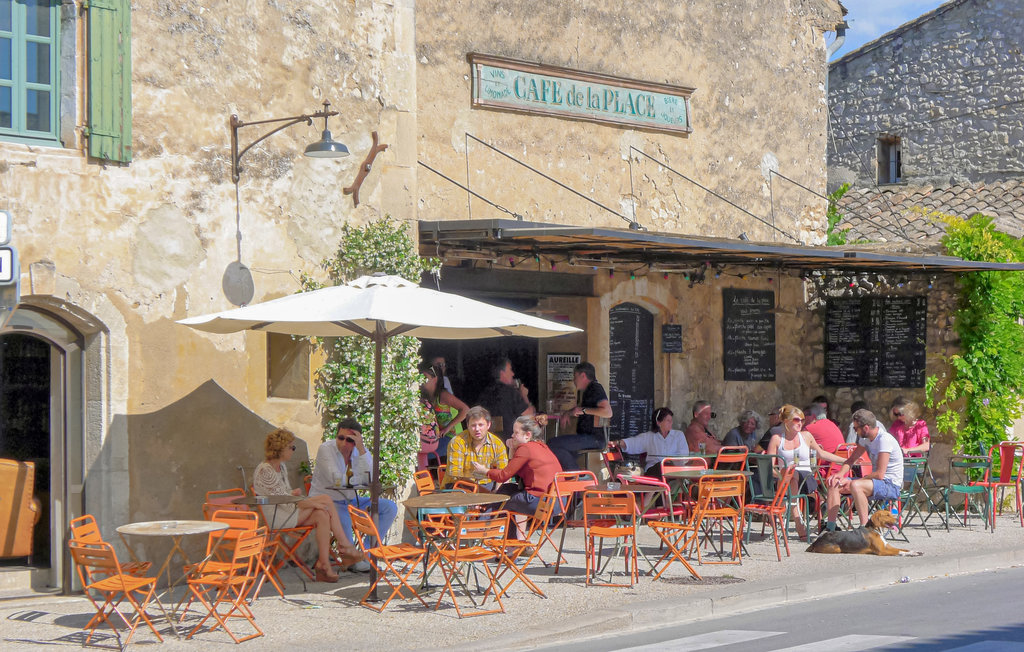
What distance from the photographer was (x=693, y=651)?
7516 millimetres

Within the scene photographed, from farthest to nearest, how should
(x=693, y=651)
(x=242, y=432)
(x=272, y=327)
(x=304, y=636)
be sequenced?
1. (x=242, y=432)
2. (x=272, y=327)
3. (x=304, y=636)
4. (x=693, y=651)

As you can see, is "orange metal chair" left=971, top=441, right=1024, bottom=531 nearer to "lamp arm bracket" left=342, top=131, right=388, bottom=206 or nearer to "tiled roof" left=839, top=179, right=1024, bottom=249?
"tiled roof" left=839, top=179, right=1024, bottom=249

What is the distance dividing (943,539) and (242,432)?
21.5 ft

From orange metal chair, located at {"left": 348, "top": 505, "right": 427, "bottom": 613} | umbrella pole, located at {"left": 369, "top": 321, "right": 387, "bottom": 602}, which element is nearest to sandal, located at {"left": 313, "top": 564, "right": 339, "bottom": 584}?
orange metal chair, located at {"left": 348, "top": 505, "right": 427, "bottom": 613}

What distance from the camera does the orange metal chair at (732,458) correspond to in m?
12.1

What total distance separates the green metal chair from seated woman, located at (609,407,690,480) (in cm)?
267

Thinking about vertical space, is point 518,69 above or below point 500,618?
above

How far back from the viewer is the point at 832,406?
16.3 meters

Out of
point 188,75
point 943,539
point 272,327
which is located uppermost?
point 188,75

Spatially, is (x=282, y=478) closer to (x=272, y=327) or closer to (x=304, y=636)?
(x=272, y=327)

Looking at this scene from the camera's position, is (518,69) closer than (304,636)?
No

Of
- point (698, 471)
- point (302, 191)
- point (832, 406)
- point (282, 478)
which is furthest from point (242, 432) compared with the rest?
point (832, 406)

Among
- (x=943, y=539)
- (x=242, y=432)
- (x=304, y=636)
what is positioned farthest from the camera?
(x=943, y=539)

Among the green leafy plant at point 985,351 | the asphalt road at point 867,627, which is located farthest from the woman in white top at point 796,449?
the green leafy plant at point 985,351
